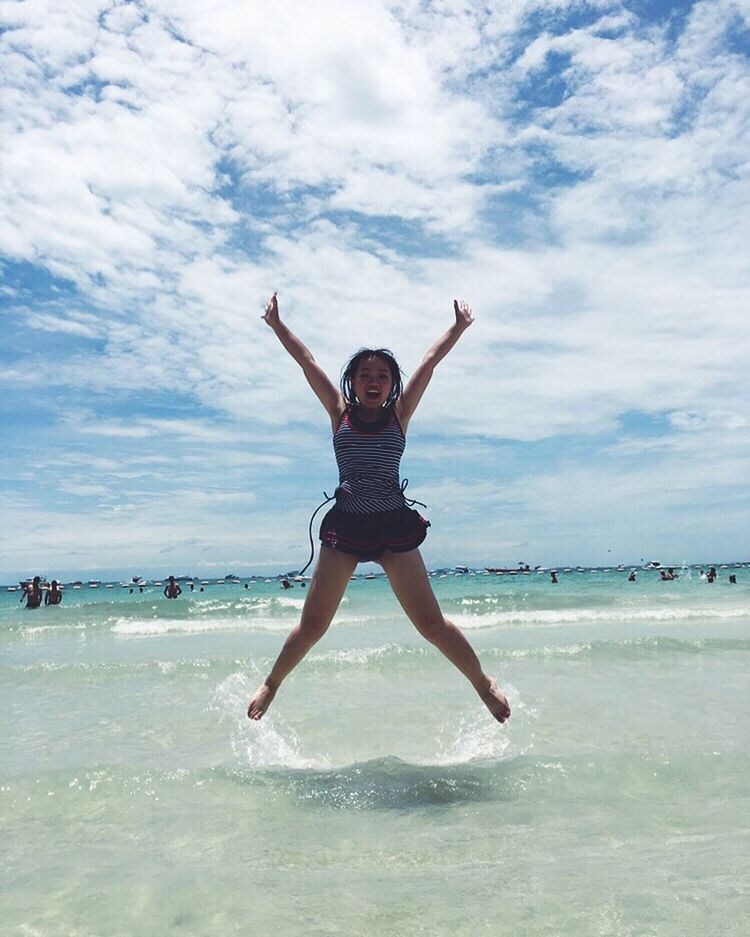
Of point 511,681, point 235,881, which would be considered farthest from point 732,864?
point 511,681

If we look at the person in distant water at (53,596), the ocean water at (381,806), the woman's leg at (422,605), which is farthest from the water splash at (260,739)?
the person in distant water at (53,596)

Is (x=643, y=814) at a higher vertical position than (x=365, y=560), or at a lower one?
lower

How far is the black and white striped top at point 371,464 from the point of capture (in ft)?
15.9

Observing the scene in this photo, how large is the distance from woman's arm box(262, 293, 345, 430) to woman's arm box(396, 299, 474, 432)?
0.41 meters

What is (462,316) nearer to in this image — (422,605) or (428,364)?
(428,364)

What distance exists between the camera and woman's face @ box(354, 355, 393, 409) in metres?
4.89

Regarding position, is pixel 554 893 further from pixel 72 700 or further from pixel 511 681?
pixel 72 700

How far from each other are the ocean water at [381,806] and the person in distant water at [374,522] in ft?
2.57

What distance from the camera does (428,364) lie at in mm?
5078

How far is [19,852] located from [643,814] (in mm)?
3414

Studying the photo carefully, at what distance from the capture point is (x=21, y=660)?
15883mm

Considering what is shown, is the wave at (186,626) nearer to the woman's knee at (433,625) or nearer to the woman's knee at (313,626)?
the woman's knee at (313,626)

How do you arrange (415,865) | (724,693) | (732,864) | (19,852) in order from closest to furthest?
(732,864)
(415,865)
(19,852)
(724,693)

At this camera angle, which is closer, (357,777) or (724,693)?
(357,777)
